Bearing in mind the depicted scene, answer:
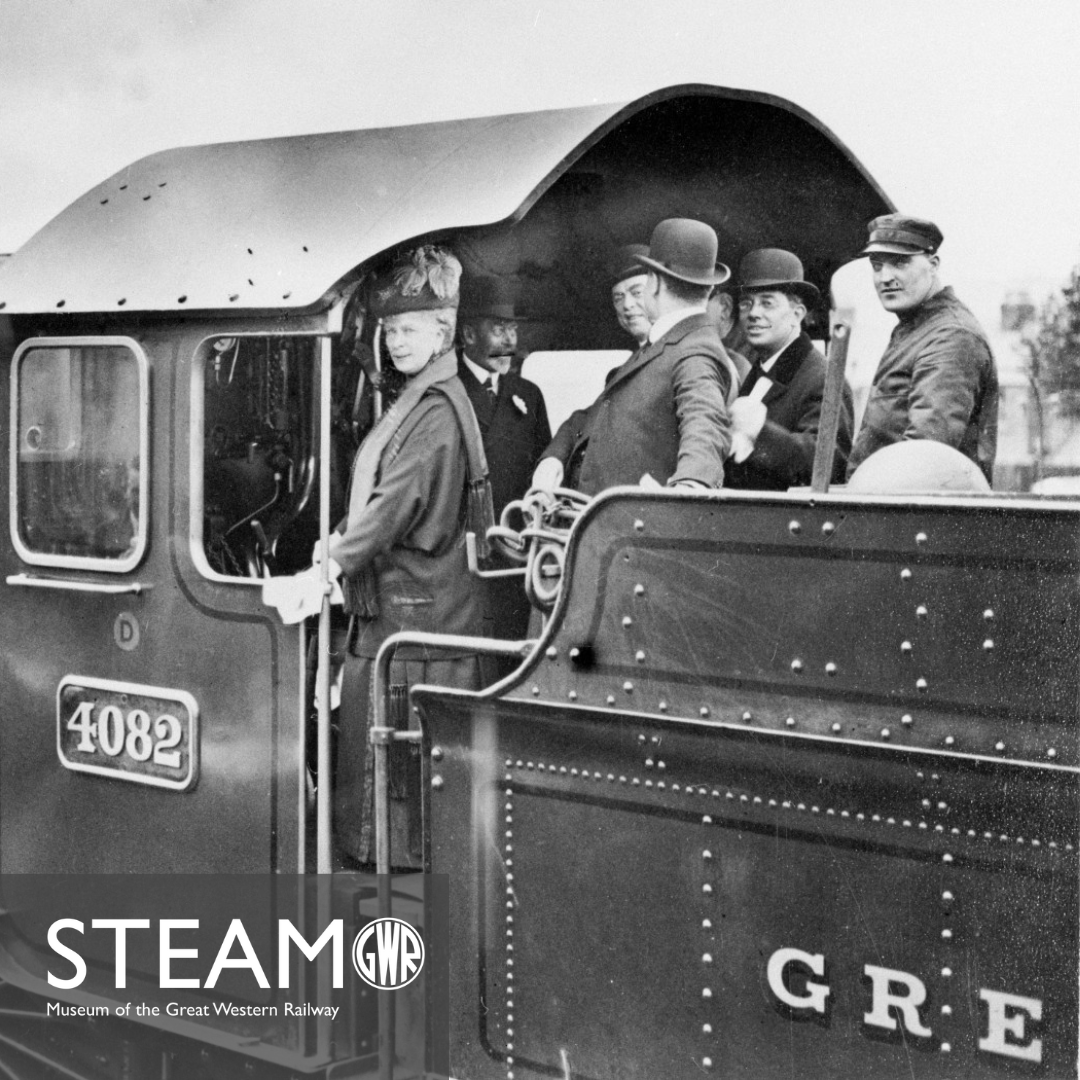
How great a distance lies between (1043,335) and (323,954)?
7.60ft

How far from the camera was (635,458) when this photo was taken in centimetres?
379

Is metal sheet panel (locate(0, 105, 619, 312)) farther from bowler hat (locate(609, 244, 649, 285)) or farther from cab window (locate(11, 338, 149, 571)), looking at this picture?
bowler hat (locate(609, 244, 649, 285))

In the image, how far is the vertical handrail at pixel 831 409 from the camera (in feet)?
8.79

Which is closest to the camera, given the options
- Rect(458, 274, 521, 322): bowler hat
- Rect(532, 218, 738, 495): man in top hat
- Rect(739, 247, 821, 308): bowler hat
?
Rect(532, 218, 738, 495): man in top hat

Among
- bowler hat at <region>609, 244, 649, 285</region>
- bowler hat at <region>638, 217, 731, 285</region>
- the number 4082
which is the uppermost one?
bowler hat at <region>609, 244, 649, 285</region>

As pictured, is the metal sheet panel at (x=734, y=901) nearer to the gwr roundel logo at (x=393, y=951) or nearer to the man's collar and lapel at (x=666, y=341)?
the gwr roundel logo at (x=393, y=951)

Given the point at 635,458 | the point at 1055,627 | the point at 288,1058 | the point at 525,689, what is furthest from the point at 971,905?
the point at 288,1058

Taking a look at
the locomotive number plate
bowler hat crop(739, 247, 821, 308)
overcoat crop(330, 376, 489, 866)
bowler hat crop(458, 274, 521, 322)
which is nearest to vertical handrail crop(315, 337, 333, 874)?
overcoat crop(330, 376, 489, 866)

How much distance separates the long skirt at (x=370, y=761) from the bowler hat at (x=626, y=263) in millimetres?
1352

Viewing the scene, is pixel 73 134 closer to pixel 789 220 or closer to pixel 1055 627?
pixel 789 220

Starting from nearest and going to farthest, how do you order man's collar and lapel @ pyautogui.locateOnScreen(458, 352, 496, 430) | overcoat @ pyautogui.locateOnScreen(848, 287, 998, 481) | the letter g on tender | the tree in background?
1. the letter g on tender
2. the tree in background
3. overcoat @ pyautogui.locateOnScreen(848, 287, 998, 481)
4. man's collar and lapel @ pyautogui.locateOnScreen(458, 352, 496, 430)

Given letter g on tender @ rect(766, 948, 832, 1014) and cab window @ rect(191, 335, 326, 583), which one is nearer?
letter g on tender @ rect(766, 948, 832, 1014)

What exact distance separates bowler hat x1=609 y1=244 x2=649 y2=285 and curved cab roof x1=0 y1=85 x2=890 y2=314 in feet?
0.14

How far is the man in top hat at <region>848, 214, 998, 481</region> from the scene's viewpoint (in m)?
3.57
